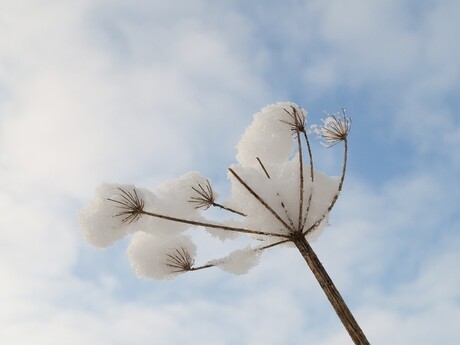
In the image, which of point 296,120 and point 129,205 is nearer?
point 129,205

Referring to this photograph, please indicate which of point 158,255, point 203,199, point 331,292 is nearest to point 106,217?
point 158,255

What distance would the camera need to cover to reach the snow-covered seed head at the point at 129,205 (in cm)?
575

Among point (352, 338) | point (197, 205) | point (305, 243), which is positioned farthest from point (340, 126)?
point (352, 338)

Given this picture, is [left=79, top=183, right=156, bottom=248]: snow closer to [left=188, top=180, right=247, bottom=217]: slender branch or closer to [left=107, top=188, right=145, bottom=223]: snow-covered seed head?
[left=107, top=188, right=145, bottom=223]: snow-covered seed head

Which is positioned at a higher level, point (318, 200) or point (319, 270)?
point (318, 200)

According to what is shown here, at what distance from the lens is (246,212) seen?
19.3 ft

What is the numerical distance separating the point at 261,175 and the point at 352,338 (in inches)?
86.3

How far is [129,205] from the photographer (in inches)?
227

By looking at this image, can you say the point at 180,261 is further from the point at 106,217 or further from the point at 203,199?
the point at 106,217

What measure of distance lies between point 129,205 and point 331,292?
2.58 meters

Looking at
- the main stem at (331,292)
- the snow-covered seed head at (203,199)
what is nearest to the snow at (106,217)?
the snow-covered seed head at (203,199)

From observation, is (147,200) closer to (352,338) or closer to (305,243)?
(305,243)

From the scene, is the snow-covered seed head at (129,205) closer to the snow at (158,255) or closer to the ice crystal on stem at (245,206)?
the ice crystal on stem at (245,206)

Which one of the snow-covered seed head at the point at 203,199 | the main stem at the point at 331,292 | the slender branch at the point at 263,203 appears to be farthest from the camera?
the snow-covered seed head at the point at 203,199
